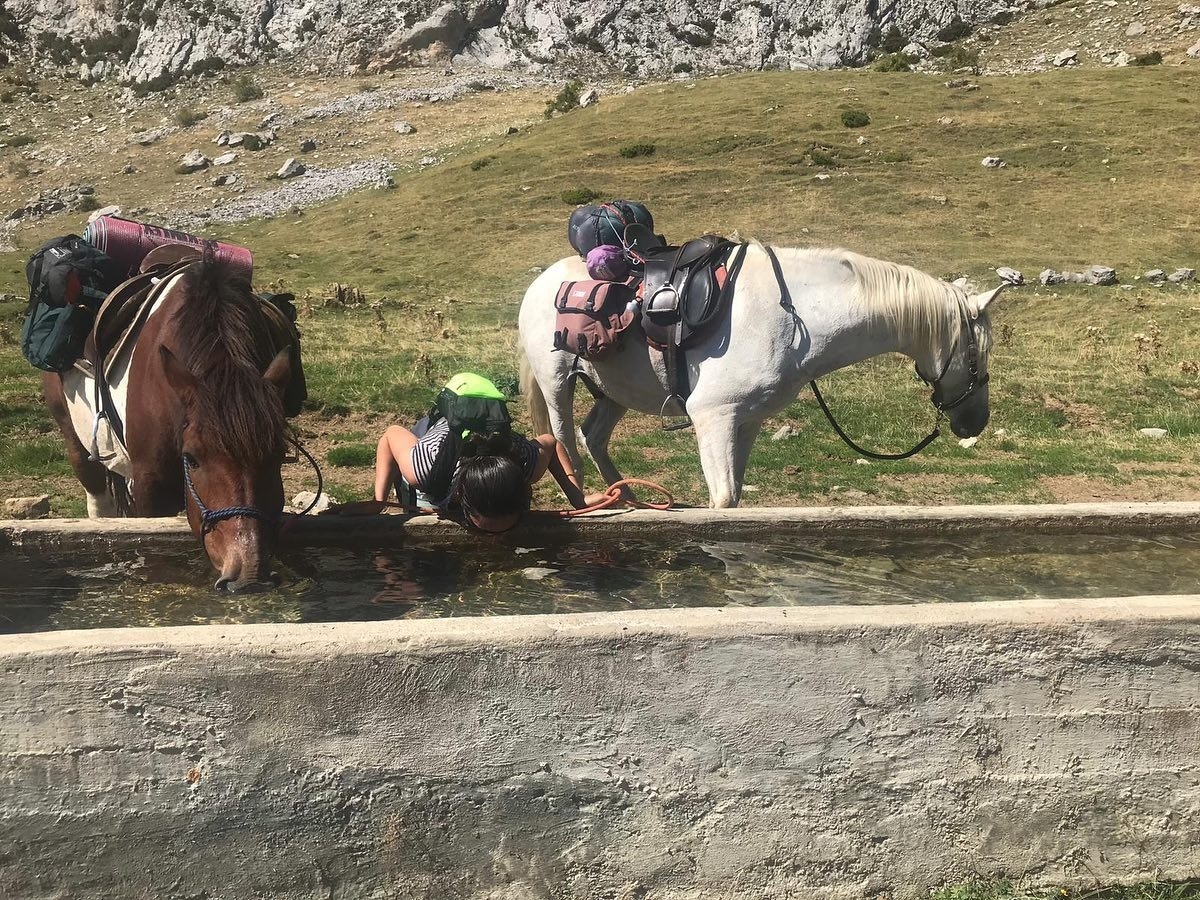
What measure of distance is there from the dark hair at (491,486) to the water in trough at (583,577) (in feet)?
0.88

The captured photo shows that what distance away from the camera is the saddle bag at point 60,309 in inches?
177

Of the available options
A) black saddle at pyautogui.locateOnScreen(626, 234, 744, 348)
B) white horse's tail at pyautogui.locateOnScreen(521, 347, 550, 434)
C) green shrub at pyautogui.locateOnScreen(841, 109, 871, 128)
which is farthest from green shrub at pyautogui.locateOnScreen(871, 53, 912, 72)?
black saddle at pyautogui.locateOnScreen(626, 234, 744, 348)

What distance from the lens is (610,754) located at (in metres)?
2.55

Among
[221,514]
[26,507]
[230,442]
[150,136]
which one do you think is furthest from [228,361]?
[150,136]

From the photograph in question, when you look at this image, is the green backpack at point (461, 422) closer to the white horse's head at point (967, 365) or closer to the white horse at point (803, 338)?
the white horse at point (803, 338)

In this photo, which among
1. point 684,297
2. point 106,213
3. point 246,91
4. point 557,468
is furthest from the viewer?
point 246,91

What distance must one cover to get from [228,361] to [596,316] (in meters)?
2.57

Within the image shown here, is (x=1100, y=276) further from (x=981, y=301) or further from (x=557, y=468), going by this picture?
(x=557, y=468)

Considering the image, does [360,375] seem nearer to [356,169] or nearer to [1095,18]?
[356,169]

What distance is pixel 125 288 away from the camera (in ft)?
14.2

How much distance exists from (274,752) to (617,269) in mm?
3708

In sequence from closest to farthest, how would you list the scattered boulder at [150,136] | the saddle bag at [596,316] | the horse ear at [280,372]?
the horse ear at [280,372]
the saddle bag at [596,316]
the scattered boulder at [150,136]

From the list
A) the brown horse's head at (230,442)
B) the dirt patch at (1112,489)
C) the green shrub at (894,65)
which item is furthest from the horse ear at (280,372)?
the green shrub at (894,65)

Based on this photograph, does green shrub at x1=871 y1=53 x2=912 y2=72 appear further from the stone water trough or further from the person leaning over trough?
the stone water trough
